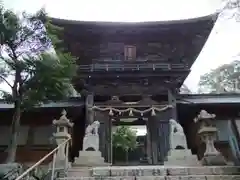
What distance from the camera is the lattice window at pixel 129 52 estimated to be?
11627mm

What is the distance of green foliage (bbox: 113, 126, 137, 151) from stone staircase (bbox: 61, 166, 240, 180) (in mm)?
14226

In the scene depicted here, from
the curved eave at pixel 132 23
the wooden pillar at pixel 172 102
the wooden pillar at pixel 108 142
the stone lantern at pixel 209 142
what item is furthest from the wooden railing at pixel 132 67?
the stone lantern at pixel 209 142

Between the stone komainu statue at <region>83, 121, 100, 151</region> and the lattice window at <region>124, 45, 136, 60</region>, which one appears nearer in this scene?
the stone komainu statue at <region>83, 121, 100, 151</region>

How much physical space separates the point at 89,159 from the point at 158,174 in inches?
114

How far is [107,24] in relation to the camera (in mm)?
11273

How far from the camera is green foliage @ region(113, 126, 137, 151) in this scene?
2013 centimetres

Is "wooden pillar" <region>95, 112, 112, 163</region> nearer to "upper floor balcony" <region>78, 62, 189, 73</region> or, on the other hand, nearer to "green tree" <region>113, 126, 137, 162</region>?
"upper floor balcony" <region>78, 62, 189, 73</region>

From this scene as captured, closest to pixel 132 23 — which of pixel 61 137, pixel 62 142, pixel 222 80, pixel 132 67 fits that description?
pixel 132 67

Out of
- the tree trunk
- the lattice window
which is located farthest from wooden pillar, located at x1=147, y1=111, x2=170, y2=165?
the tree trunk

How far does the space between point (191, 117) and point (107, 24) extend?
5633 millimetres

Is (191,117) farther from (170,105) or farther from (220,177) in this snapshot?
(220,177)

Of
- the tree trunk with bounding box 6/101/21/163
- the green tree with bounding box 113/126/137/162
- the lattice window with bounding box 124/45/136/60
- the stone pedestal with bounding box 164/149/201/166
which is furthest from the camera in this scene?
the green tree with bounding box 113/126/137/162

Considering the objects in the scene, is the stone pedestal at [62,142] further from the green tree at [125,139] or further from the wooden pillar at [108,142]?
the green tree at [125,139]

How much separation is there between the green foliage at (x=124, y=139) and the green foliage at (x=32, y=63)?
12.4 meters
